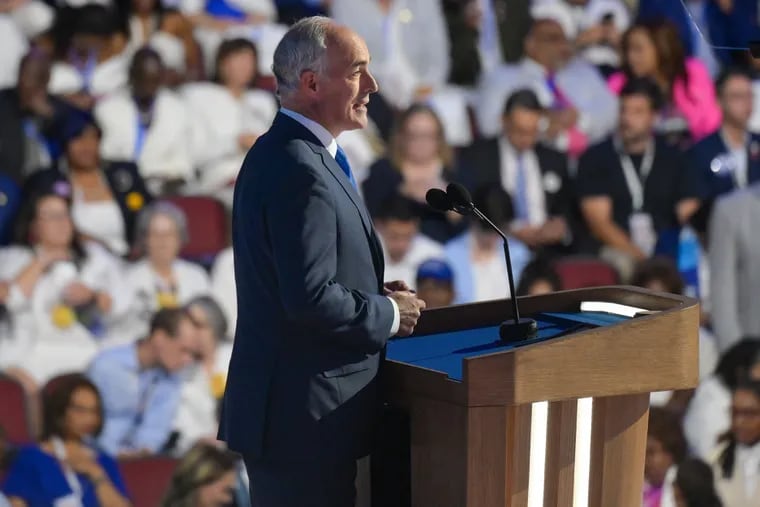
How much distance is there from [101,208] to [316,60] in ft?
7.73

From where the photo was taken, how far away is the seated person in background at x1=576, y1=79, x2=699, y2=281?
4.85 metres

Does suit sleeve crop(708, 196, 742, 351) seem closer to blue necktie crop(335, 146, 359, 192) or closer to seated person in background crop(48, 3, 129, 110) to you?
seated person in background crop(48, 3, 129, 110)

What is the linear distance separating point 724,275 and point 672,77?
81 cm

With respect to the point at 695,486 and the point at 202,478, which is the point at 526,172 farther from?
the point at 202,478

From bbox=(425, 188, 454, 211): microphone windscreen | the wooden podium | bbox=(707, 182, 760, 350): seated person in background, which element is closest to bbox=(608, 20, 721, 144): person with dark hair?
bbox=(707, 182, 760, 350): seated person in background

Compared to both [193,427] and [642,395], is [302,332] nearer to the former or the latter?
[642,395]

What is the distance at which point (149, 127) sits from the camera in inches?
167

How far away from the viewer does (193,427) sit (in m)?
4.15

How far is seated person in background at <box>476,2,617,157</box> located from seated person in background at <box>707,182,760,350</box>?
0.60 metres

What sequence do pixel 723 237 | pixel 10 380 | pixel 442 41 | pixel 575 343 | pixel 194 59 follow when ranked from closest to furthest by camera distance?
pixel 575 343 → pixel 10 380 → pixel 194 59 → pixel 442 41 → pixel 723 237

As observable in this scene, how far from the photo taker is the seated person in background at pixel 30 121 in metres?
4.02

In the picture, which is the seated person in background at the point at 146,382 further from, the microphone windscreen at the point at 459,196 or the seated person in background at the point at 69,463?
the microphone windscreen at the point at 459,196

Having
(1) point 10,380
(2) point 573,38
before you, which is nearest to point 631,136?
(2) point 573,38

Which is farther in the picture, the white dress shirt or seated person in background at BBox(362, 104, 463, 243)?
seated person in background at BBox(362, 104, 463, 243)
